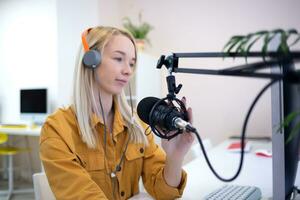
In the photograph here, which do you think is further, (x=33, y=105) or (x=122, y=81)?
(x=33, y=105)

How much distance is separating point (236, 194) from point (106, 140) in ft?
1.44

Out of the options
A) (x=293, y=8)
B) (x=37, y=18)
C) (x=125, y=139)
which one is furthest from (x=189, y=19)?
(x=125, y=139)

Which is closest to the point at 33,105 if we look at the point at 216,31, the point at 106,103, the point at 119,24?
the point at 119,24

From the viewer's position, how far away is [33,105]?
318cm

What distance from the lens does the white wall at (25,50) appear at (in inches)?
127

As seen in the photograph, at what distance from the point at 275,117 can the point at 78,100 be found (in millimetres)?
594

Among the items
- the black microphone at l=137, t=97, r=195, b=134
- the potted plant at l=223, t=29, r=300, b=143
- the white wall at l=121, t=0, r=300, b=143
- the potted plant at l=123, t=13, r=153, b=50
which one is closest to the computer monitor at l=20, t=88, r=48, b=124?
the potted plant at l=123, t=13, r=153, b=50

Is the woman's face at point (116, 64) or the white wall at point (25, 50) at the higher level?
the white wall at point (25, 50)

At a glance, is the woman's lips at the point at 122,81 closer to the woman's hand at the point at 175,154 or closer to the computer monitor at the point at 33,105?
the woman's hand at the point at 175,154

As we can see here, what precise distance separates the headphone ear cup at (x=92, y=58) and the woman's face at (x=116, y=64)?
0.02m

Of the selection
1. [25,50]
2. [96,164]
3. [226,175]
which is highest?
[25,50]

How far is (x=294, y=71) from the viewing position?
1.17 feet

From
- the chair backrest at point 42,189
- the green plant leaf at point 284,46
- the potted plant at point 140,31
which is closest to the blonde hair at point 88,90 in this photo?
the chair backrest at point 42,189

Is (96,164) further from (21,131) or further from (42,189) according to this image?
(21,131)
